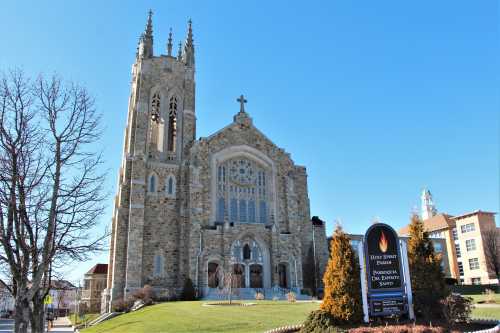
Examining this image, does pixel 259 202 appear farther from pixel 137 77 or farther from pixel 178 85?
pixel 137 77

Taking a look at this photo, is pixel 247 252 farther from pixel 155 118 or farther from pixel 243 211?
pixel 155 118

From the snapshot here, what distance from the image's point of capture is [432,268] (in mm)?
14742

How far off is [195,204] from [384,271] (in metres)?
24.0

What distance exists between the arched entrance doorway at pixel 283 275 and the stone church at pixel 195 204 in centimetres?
10

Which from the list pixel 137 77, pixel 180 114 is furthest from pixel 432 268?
pixel 137 77

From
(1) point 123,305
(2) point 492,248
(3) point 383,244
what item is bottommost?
(1) point 123,305

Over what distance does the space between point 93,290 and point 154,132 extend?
24201 millimetres

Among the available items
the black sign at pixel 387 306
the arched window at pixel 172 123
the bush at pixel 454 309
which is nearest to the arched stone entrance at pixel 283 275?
the arched window at pixel 172 123

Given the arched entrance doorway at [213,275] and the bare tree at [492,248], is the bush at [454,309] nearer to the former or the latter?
the arched entrance doorway at [213,275]

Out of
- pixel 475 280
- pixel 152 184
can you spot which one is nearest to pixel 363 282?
pixel 152 184

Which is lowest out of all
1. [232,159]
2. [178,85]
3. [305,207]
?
[305,207]

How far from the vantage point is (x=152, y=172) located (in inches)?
1479

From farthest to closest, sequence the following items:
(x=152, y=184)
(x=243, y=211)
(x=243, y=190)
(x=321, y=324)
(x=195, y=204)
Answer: (x=243, y=190) < (x=243, y=211) < (x=152, y=184) < (x=195, y=204) < (x=321, y=324)

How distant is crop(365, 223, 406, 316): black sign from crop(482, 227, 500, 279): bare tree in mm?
42277
